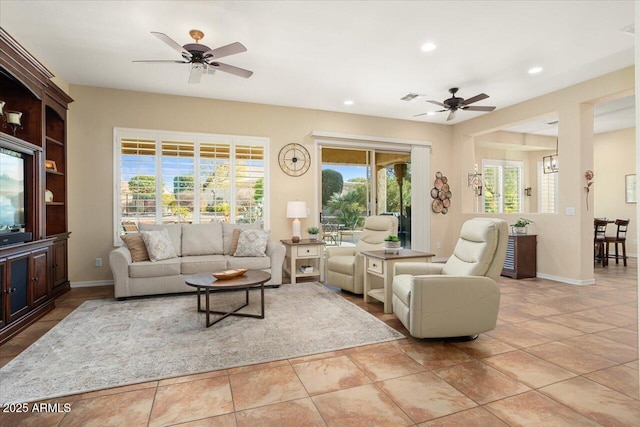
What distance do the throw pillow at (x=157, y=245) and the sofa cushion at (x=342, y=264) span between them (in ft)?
7.21

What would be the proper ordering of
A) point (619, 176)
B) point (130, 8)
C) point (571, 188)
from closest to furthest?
1. point (130, 8)
2. point (571, 188)
3. point (619, 176)

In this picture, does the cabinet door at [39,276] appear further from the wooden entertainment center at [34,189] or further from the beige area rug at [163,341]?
the beige area rug at [163,341]

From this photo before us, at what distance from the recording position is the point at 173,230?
16.4ft

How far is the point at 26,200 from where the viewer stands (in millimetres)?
3682

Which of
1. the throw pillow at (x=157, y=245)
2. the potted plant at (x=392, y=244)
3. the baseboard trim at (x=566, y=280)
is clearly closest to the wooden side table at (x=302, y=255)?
the potted plant at (x=392, y=244)

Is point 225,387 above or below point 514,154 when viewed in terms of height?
below

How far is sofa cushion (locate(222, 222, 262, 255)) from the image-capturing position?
514 centimetres

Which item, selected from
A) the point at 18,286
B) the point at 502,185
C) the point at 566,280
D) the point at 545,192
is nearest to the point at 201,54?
the point at 18,286

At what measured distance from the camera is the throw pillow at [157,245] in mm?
4445

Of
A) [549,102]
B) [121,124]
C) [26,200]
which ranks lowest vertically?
[26,200]

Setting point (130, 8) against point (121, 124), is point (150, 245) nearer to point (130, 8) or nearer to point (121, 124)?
point (121, 124)

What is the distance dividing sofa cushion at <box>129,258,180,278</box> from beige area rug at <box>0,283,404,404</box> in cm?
34

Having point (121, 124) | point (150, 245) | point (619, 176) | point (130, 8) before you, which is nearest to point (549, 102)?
point (619, 176)

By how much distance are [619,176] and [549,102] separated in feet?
13.4
